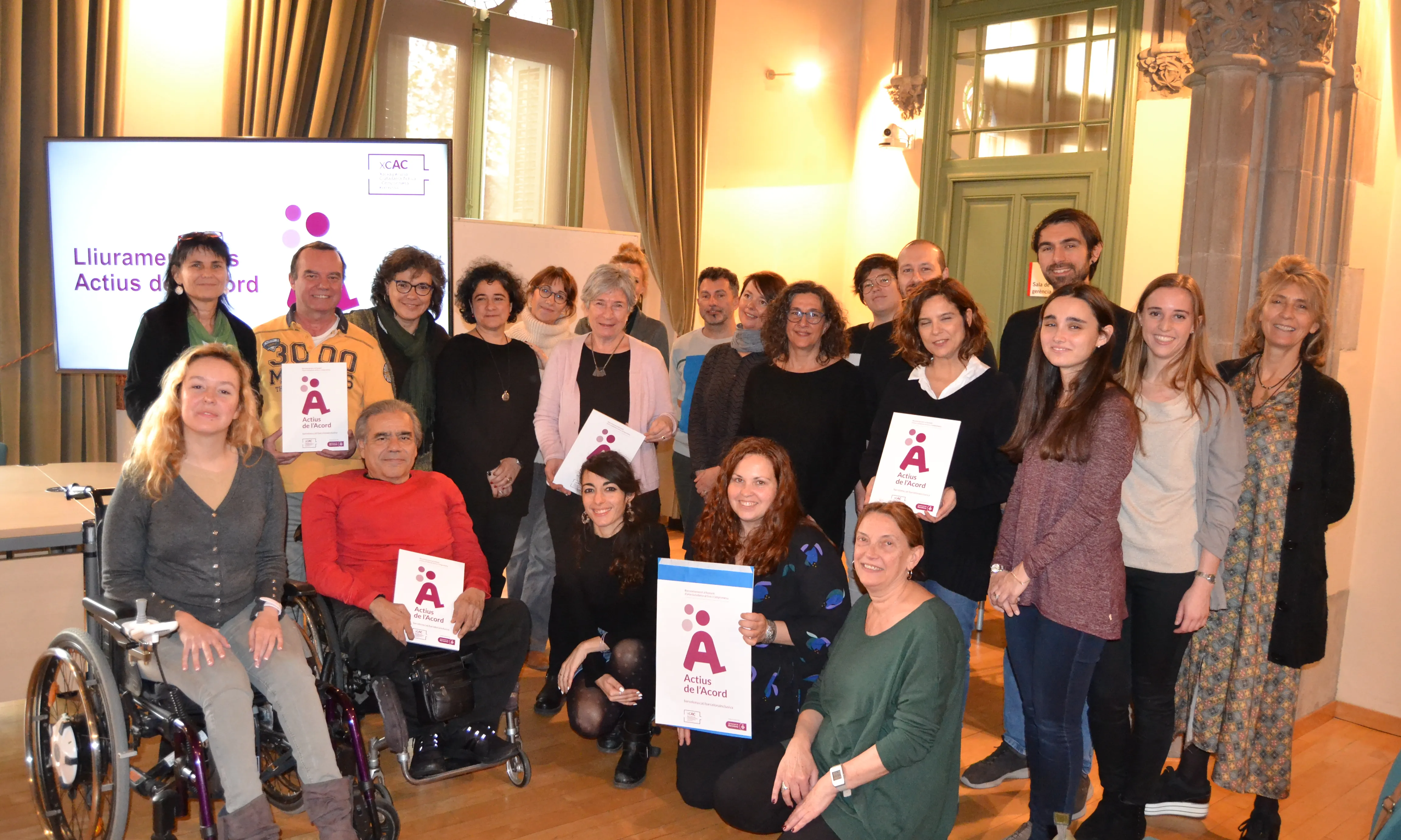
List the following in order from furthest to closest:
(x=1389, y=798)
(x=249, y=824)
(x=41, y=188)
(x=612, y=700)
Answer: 1. (x=41, y=188)
2. (x=612, y=700)
3. (x=249, y=824)
4. (x=1389, y=798)

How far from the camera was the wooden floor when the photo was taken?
2.92 meters

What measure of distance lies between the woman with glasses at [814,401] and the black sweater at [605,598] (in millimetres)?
511

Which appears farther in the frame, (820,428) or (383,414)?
(820,428)

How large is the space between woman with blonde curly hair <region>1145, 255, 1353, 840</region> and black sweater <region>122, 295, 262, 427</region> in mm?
3071

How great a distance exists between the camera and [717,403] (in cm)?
368

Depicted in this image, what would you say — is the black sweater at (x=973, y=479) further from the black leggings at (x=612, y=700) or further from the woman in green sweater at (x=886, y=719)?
the black leggings at (x=612, y=700)

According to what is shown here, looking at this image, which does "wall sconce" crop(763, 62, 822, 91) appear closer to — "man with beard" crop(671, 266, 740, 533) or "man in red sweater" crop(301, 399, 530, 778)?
"man with beard" crop(671, 266, 740, 533)

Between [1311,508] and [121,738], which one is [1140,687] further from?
[121,738]

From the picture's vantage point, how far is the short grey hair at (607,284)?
12.2 feet

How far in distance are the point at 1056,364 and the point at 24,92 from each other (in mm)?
4830

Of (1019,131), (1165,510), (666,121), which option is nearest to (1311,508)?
(1165,510)

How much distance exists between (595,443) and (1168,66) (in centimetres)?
522

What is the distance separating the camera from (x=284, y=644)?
2.64m

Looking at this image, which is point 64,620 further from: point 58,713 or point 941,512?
point 941,512
